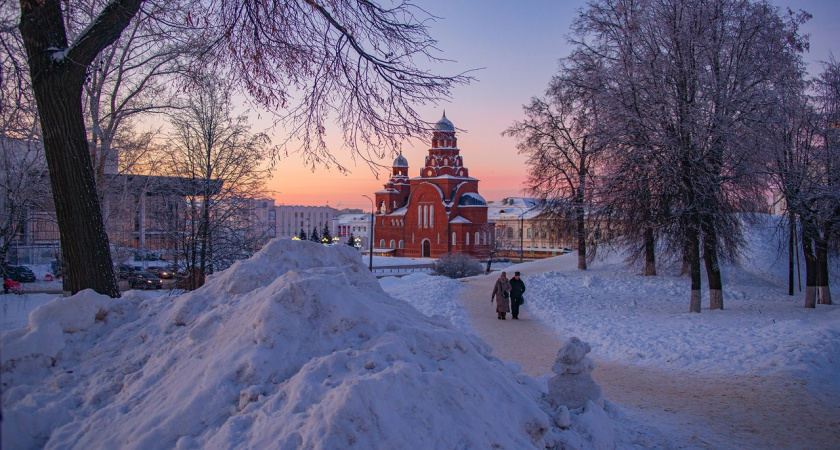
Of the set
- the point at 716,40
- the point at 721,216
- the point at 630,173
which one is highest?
the point at 716,40

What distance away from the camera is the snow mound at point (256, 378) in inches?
125

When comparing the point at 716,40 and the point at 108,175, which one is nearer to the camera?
the point at 716,40

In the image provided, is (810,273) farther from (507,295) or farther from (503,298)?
(503,298)

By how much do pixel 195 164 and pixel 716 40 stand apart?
15947 mm

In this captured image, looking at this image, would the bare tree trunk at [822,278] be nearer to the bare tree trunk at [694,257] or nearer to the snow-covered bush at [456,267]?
the bare tree trunk at [694,257]

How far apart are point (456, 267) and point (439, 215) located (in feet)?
80.6

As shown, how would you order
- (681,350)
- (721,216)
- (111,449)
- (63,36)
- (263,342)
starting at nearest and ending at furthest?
(111,449)
(263,342)
(63,36)
(681,350)
(721,216)

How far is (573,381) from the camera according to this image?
209 inches

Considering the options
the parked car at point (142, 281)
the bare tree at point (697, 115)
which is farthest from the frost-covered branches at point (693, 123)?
the parked car at point (142, 281)

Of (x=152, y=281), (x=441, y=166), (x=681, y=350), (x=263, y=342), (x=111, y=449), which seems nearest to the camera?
(x=111, y=449)

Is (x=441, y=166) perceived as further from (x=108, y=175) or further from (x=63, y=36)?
(x=63, y=36)

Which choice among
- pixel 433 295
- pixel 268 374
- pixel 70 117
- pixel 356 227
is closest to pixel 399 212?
pixel 356 227

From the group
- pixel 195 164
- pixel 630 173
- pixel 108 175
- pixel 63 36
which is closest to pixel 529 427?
pixel 63 36

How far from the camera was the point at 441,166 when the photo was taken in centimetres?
5822
